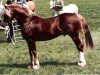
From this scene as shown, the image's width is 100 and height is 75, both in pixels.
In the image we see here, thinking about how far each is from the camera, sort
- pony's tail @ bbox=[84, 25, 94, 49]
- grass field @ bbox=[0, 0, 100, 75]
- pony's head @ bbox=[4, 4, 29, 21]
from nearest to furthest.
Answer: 1. pony's head @ bbox=[4, 4, 29, 21]
2. grass field @ bbox=[0, 0, 100, 75]
3. pony's tail @ bbox=[84, 25, 94, 49]

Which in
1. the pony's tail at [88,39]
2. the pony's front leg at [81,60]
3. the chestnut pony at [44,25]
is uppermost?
the chestnut pony at [44,25]

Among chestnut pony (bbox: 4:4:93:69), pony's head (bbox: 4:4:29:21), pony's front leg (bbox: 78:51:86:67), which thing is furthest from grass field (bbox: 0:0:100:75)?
pony's head (bbox: 4:4:29:21)

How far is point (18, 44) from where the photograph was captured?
49.4 ft

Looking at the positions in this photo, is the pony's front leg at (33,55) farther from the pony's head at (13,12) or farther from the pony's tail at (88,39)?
the pony's tail at (88,39)

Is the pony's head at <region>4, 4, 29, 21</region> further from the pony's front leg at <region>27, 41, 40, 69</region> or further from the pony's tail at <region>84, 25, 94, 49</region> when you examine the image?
the pony's tail at <region>84, 25, 94, 49</region>

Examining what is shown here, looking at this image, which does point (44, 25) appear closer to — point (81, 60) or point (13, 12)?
point (13, 12)

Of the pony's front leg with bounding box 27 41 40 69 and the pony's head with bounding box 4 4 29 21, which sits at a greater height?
the pony's head with bounding box 4 4 29 21

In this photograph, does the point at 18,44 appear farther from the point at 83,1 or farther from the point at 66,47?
the point at 83,1

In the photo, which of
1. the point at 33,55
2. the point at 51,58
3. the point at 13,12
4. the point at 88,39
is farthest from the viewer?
the point at 51,58

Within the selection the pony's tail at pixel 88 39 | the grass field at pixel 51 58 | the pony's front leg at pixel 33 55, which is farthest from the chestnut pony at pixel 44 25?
the grass field at pixel 51 58

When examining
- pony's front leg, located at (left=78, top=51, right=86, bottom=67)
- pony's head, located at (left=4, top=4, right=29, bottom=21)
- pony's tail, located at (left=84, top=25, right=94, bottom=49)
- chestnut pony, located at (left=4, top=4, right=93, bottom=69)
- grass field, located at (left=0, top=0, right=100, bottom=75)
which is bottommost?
grass field, located at (left=0, top=0, right=100, bottom=75)

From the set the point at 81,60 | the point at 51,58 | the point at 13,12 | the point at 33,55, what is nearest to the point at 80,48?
the point at 81,60

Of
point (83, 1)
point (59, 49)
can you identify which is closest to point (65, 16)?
point (59, 49)

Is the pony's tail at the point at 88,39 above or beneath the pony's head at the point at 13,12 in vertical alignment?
beneath
